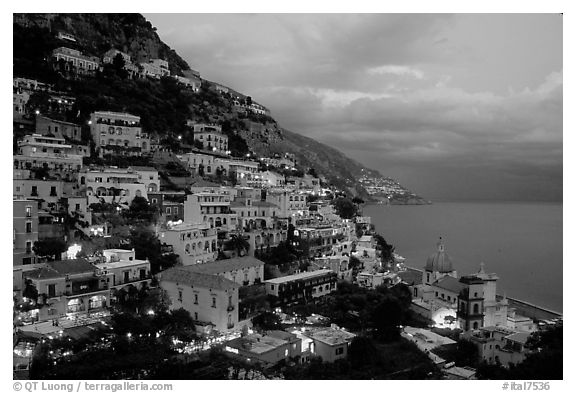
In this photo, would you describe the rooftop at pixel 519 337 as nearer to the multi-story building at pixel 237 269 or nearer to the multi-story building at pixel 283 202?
the multi-story building at pixel 237 269

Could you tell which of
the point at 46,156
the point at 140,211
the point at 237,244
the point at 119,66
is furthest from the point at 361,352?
the point at 119,66

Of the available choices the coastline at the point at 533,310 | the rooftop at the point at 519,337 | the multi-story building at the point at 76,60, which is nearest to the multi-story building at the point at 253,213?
the rooftop at the point at 519,337

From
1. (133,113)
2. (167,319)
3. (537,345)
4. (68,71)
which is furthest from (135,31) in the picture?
(537,345)

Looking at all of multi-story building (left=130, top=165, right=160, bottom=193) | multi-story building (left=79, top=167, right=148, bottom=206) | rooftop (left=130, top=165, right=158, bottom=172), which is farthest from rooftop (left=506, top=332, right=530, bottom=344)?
rooftop (left=130, top=165, right=158, bottom=172)

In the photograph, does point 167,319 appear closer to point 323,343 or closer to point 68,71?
point 323,343

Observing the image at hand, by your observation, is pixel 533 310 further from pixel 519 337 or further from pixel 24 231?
pixel 24 231

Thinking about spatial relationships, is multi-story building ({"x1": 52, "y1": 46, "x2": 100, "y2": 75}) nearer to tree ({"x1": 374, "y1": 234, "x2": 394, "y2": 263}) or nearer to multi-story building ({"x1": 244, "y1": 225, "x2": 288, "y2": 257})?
multi-story building ({"x1": 244, "y1": 225, "x2": 288, "y2": 257})
